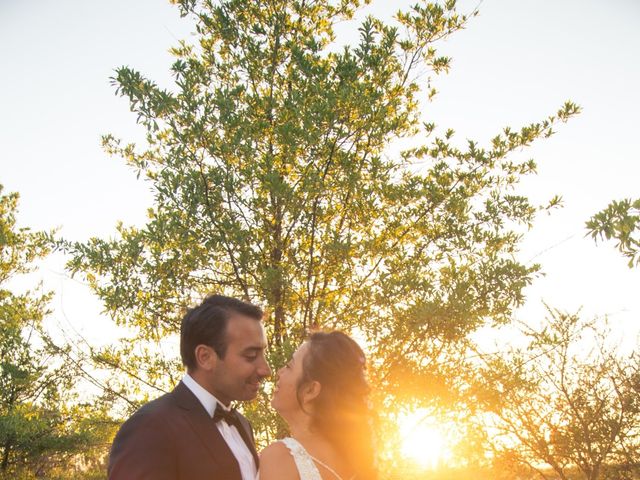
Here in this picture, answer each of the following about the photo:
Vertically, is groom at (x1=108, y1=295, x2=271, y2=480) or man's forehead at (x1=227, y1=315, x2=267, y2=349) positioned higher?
man's forehead at (x1=227, y1=315, x2=267, y2=349)

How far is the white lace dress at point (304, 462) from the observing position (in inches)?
123

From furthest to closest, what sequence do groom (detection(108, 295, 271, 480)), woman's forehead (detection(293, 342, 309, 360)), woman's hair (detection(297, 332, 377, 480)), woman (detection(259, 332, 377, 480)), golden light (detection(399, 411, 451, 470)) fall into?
1. golden light (detection(399, 411, 451, 470))
2. woman's forehead (detection(293, 342, 309, 360))
3. woman's hair (detection(297, 332, 377, 480))
4. woman (detection(259, 332, 377, 480))
5. groom (detection(108, 295, 271, 480))

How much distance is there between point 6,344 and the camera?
1494cm

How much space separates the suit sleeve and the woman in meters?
0.54

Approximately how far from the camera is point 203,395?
11.2 ft

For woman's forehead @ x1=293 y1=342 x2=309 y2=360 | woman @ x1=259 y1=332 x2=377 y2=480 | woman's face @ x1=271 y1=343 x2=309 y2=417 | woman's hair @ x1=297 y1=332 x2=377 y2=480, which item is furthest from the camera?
woman's forehead @ x1=293 y1=342 x2=309 y2=360

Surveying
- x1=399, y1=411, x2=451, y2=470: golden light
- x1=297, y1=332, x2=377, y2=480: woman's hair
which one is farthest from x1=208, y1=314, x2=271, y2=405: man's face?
x1=399, y1=411, x2=451, y2=470: golden light

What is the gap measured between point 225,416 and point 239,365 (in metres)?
0.31

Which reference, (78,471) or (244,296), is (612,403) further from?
(78,471)

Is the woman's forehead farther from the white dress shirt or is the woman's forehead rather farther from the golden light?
the golden light

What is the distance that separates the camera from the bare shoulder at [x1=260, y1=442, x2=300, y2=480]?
3.12 m

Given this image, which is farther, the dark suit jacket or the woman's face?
the woman's face

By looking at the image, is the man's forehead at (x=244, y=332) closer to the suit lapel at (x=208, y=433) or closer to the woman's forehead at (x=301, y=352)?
the woman's forehead at (x=301, y=352)

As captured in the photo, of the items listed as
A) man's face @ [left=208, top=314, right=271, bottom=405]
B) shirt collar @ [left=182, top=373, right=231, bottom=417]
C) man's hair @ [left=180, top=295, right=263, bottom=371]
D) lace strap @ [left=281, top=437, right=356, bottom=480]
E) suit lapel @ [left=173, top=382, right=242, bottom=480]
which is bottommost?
lace strap @ [left=281, top=437, right=356, bottom=480]
